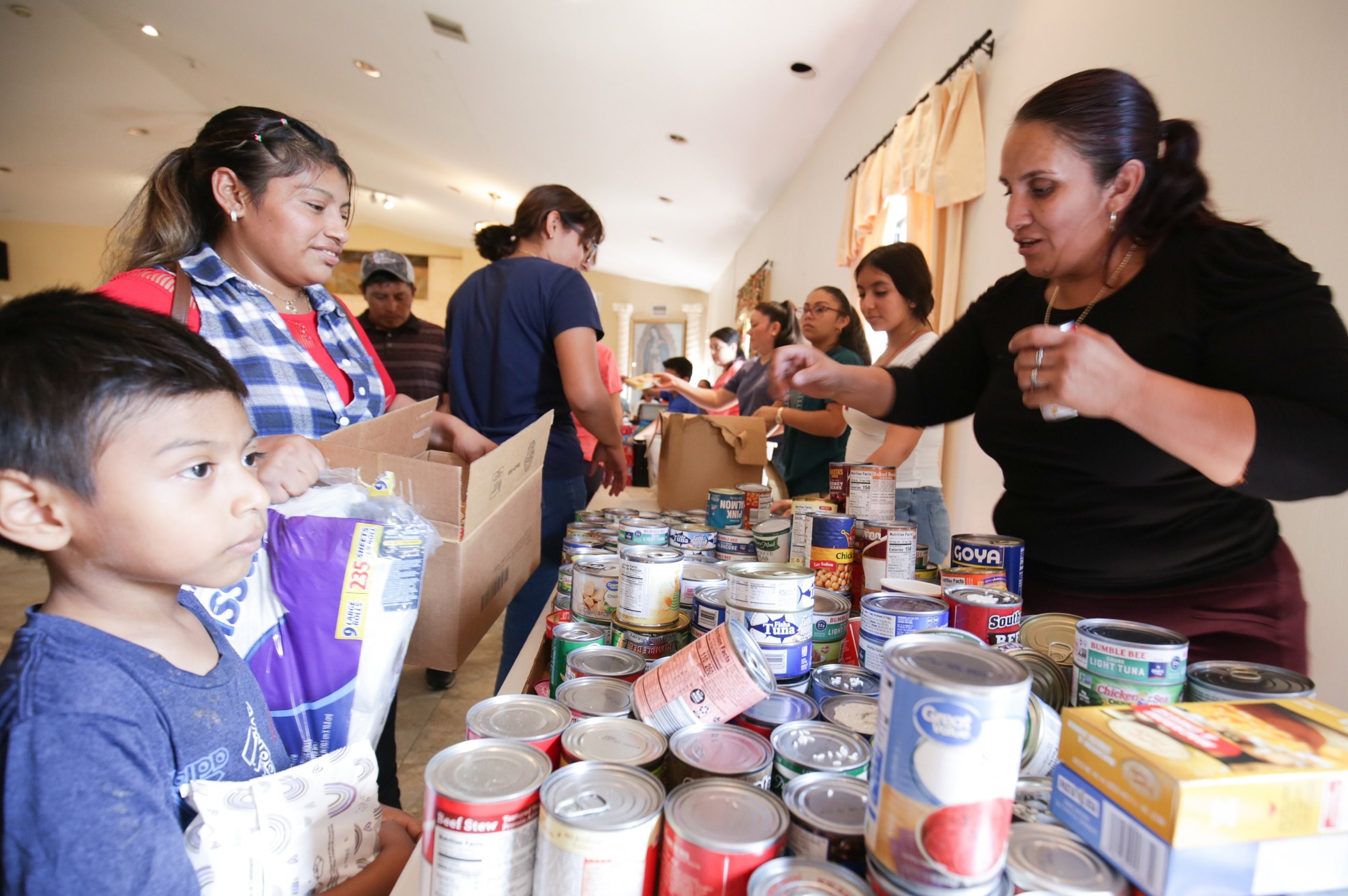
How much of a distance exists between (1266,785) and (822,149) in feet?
19.0

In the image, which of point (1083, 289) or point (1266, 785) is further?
point (1083, 289)

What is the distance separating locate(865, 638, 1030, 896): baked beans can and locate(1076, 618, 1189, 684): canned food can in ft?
0.87

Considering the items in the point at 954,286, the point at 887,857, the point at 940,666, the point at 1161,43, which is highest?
the point at 1161,43

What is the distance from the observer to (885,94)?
4.02 metres

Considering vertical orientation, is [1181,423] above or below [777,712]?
above

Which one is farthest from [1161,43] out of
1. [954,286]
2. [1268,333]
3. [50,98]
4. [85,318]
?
[50,98]

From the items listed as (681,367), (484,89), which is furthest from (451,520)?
(484,89)

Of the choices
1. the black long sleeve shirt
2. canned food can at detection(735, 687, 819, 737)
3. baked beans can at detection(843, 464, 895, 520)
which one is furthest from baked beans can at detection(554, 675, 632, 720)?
the black long sleeve shirt

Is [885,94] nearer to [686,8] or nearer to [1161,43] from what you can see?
[686,8]

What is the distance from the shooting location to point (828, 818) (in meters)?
0.57

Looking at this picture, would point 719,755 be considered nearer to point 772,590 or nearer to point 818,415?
point 772,590

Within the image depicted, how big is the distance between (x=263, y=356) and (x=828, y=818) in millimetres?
1069

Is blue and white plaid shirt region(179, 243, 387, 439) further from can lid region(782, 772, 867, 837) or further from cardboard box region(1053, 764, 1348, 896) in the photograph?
cardboard box region(1053, 764, 1348, 896)

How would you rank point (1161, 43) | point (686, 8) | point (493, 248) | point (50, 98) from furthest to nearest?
point (50, 98) < point (686, 8) < point (493, 248) < point (1161, 43)
